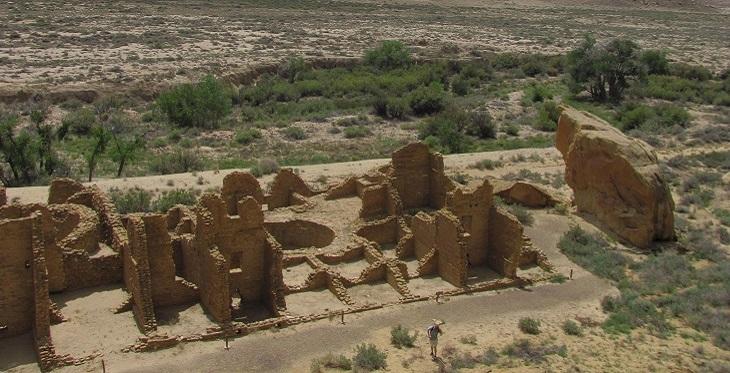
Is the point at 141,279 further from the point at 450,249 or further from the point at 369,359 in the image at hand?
the point at 450,249

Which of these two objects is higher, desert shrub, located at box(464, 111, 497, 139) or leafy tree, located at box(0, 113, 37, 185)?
leafy tree, located at box(0, 113, 37, 185)

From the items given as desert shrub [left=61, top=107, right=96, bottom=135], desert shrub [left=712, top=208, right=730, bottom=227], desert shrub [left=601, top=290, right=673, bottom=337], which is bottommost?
desert shrub [left=61, top=107, right=96, bottom=135]

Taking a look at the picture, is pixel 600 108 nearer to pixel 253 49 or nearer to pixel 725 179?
pixel 725 179

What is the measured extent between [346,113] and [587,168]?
76.2 ft

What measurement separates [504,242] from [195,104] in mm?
25250

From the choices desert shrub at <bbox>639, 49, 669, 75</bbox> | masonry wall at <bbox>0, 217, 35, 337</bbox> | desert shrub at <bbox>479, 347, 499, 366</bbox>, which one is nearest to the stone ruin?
masonry wall at <bbox>0, 217, 35, 337</bbox>

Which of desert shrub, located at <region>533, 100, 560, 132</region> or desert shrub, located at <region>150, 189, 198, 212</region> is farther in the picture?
desert shrub, located at <region>533, 100, 560, 132</region>

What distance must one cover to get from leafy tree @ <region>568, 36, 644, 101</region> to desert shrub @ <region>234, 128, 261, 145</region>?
2439 cm

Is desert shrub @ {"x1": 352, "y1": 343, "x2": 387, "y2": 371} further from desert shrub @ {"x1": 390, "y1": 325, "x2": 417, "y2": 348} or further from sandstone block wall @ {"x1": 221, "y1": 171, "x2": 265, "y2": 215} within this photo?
sandstone block wall @ {"x1": 221, "y1": 171, "x2": 265, "y2": 215}

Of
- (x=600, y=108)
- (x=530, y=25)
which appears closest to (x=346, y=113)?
(x=600, y=108)

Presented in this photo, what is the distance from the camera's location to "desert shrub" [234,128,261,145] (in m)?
38.7

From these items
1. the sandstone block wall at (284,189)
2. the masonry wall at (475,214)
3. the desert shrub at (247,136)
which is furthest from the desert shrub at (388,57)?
the masonry wall at (475,214)

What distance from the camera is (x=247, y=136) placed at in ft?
128

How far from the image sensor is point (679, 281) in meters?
20.7
